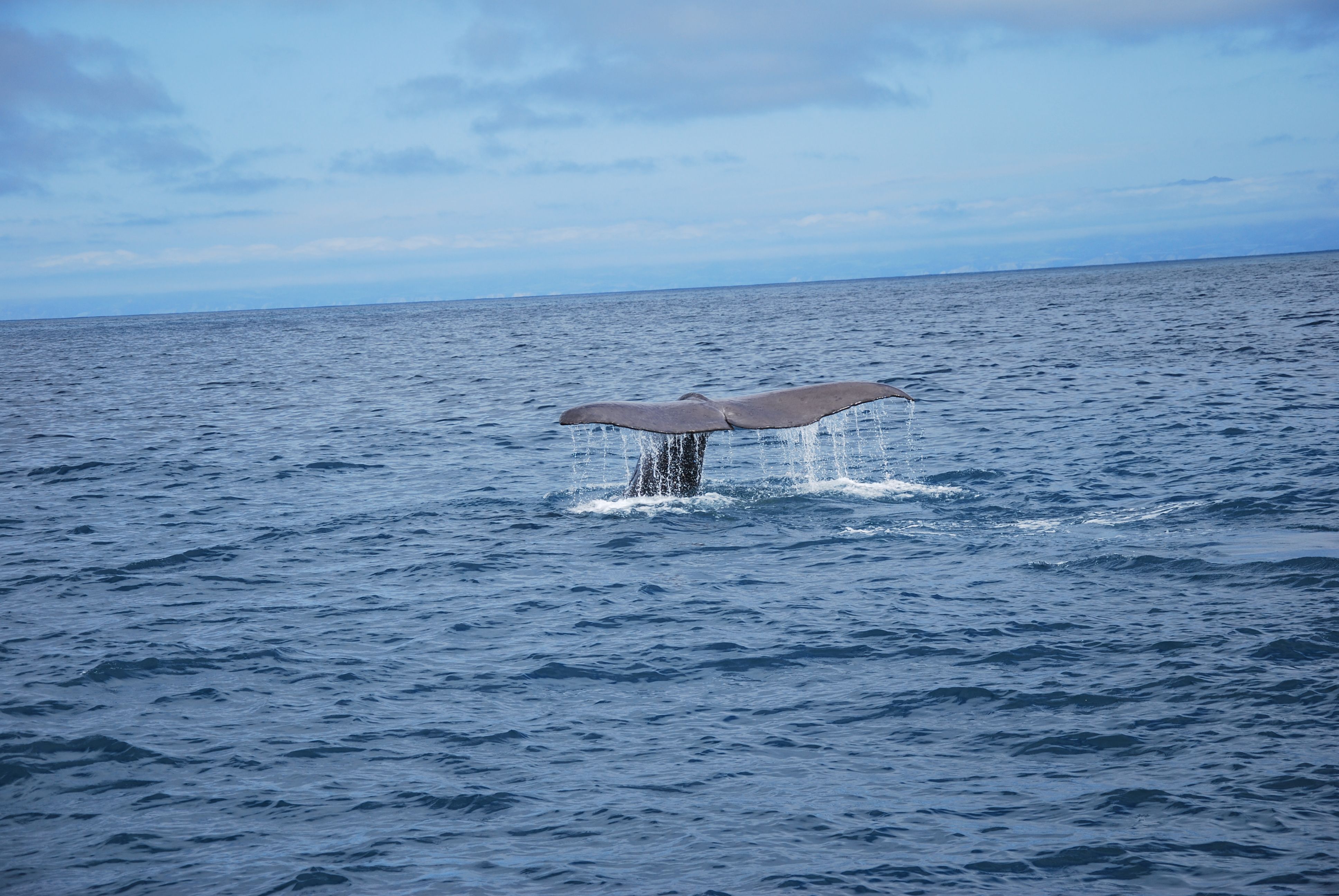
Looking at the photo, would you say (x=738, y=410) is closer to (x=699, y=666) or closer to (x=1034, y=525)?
(x=699, y=666)

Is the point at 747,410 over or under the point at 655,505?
over

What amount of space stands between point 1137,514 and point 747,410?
17.1 feet

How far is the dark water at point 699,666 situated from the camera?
665cm

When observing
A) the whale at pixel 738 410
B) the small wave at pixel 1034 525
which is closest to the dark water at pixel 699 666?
the small wave at pixel 1034 525

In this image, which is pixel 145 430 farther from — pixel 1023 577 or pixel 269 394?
pixel 1023 577

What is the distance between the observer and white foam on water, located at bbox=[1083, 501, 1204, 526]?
13.4 m

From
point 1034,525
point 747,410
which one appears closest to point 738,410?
point 747,410

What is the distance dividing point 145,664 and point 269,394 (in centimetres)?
3098

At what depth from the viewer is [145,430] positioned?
2916cm

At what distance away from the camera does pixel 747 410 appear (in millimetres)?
12148

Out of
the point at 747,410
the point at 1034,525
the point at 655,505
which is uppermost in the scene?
the point at 747,410

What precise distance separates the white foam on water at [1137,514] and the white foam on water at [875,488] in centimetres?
246

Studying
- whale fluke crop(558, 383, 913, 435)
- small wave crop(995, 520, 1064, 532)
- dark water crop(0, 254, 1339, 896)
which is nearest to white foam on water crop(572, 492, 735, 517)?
dark water crop(0, 254, 1339, 896)

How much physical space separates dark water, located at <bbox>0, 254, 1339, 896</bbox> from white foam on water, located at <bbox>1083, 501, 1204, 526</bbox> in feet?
0.42
